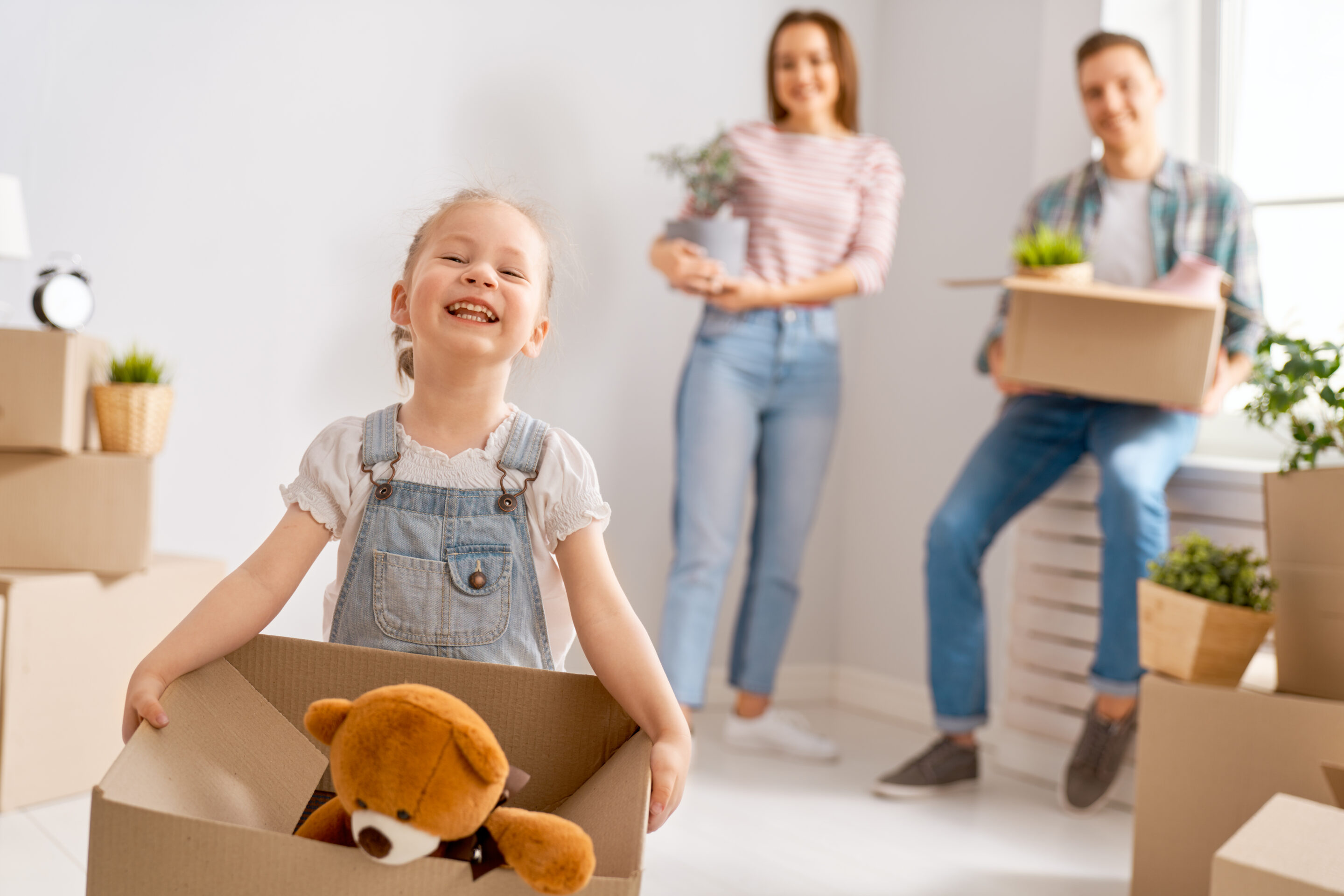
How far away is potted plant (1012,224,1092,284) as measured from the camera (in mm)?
1834

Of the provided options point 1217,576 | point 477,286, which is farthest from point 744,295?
point 477,286

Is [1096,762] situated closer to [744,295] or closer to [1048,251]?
[1048,251]

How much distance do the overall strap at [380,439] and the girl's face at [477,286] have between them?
51 mm

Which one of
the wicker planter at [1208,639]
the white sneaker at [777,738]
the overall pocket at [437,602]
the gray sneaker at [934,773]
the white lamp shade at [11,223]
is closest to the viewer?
the overall pocket at [437,602]

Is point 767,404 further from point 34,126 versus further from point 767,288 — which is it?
point 34,126

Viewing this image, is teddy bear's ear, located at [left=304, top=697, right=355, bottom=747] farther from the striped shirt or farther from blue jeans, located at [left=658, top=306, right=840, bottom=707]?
the striped shirt

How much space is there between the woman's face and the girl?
1.49 metres

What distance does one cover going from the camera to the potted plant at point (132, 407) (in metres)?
1.81

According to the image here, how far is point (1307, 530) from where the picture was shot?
148cm

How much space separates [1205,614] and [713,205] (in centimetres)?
123

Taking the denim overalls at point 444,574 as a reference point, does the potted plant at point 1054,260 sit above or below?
above

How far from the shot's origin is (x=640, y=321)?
273 cm

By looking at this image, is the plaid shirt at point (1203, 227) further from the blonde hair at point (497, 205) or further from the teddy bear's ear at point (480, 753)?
the teddy bear's ear at point (480, 753)

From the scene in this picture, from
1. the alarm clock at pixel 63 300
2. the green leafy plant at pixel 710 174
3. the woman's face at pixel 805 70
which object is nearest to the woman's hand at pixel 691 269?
the green leafy plant at pixel 710 174
